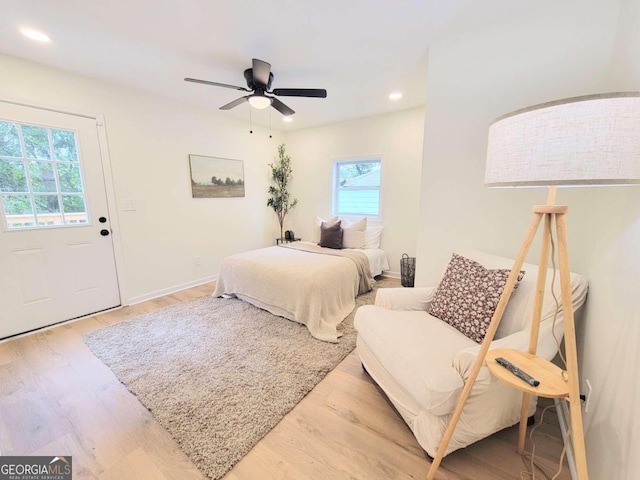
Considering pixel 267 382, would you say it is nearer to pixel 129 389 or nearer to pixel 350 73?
pixel 129 389

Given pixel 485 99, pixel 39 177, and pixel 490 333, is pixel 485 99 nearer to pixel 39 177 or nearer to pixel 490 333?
pixel 490 333

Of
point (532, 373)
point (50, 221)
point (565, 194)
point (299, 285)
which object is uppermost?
point (565, 194)

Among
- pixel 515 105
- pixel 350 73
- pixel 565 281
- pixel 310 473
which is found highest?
pixel 350 73

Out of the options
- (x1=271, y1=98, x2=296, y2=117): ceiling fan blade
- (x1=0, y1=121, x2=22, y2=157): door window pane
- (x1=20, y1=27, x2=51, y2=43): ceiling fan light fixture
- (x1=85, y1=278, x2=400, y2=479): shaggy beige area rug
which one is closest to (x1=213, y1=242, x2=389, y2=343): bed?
(x1=85, y1=278, x2=400, y2=479): shaggy beige area rug

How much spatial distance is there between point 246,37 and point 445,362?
2.57 metres

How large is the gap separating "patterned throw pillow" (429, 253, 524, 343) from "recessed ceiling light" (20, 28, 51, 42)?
3.44 metres

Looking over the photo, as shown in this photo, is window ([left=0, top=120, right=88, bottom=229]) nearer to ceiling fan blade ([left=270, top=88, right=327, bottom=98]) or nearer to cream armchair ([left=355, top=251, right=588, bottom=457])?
ceiling fan blade ([left=270, top=88, right=327, bottom=98])

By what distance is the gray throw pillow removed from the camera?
12.5ft

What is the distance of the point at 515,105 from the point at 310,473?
8.42 ft

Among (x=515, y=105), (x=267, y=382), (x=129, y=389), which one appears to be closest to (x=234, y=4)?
(x=515, y=105)

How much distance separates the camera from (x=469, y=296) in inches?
62.4

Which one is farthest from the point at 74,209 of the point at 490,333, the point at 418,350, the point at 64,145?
the point at 490,333

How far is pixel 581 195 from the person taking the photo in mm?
1688

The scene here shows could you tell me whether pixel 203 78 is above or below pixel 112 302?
above
